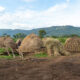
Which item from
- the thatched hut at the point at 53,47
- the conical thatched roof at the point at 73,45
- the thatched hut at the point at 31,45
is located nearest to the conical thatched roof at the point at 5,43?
the thatched hut at the point at 31,45

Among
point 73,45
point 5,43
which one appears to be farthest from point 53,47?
point 5,43

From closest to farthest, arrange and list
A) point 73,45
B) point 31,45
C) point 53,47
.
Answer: point 31,45
point 53,47
point 73,45

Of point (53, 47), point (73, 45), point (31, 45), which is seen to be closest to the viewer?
point (31, 45)

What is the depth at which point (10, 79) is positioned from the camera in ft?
16.4

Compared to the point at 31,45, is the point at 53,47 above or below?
below

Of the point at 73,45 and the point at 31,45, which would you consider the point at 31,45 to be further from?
the point at 73,45

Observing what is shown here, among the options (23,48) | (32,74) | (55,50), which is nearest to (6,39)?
(23,48)

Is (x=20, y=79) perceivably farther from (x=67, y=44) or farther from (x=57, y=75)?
(x=67, y=44)

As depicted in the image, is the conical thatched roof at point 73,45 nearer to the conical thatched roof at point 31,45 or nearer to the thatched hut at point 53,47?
the thatched hut at point 53,47

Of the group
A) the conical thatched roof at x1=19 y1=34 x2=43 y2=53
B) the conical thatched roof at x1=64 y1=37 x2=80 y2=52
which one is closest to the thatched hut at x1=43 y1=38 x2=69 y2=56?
the conical thatched roof at x1=19 y1=34 x2=43 y2=53

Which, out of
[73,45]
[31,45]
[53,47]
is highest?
[31,45]

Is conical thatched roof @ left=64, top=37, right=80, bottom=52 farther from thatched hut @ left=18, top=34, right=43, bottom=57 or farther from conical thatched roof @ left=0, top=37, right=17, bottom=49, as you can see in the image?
conical thatched roof @ left=0, top=37, right=17, bottom=49

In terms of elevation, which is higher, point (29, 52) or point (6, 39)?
point (6, 39)

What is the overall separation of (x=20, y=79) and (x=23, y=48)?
9.30 m
